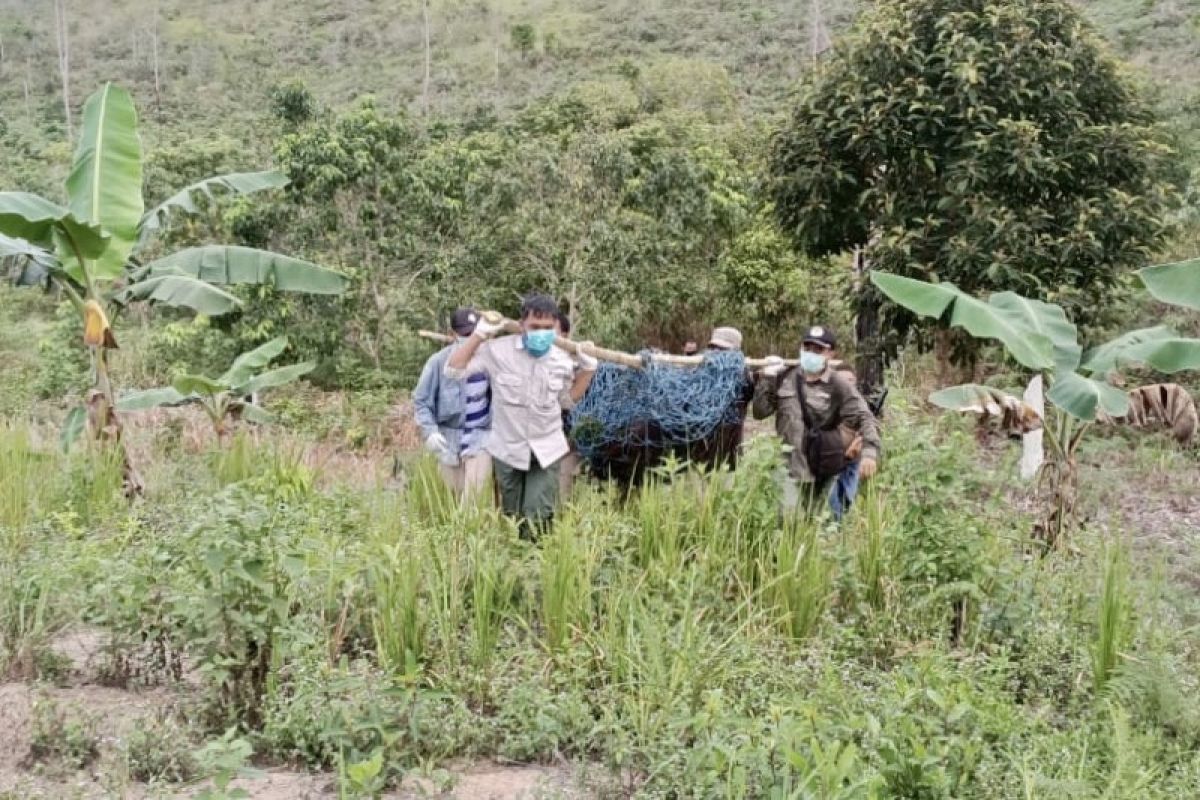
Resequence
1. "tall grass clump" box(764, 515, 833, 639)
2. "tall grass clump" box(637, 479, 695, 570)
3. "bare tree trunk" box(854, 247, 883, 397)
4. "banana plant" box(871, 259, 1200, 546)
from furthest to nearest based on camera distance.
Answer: "bare tree trunk" box(854, 247, 883, 397)
"banana plant" box(871, 259, 1200, 546)
"tall grass clump" box(637, 479, 695, 570)
"tall grass clump" box(764, 515, 833, 639)

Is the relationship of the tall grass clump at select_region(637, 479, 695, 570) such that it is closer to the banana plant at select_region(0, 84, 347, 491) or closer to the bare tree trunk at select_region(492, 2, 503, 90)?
the banana plant at select_region(0, 84, 347, 491)

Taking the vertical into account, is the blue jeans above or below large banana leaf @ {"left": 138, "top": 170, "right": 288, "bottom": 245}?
below

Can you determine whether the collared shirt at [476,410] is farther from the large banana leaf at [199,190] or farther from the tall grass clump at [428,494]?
the large banana leaf at [199,190]

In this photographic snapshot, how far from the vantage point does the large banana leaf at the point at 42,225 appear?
17.7 feet

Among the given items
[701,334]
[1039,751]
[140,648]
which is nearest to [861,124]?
[1039,751]

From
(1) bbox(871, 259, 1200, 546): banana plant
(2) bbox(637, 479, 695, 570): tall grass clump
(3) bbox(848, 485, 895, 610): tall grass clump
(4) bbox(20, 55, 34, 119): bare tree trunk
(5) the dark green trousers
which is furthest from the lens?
(4) bbox(20, 55, 34, 119): bare tree trunk

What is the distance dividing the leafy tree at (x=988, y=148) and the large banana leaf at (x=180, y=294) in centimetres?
399

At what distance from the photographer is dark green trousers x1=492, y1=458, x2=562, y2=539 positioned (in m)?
5.25

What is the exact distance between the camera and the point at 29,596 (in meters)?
3.84

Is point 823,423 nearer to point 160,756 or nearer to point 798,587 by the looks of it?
point 798,587

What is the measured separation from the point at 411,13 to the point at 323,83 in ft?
25.6

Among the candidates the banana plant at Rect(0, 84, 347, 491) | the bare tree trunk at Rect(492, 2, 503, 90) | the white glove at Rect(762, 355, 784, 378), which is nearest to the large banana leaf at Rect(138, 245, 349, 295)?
the banana plant at Rect(0, 84, 347, 491)

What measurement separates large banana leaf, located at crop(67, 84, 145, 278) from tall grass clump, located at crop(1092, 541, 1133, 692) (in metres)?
5.07

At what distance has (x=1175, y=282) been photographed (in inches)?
201
